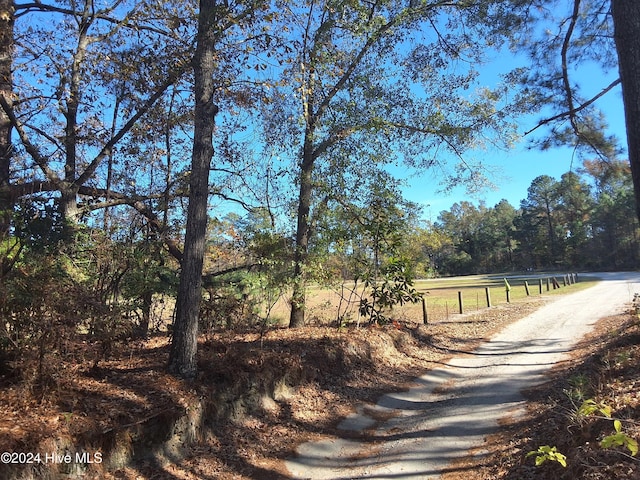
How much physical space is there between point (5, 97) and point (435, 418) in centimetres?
1036

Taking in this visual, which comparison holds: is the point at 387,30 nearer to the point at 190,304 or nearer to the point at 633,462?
the point at 190,304

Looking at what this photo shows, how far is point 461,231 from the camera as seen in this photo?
327 ft

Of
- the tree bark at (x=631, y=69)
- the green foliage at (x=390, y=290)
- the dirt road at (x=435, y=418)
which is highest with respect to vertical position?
the tree bark at (x=631, y=69)

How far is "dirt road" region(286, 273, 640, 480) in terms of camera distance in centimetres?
472

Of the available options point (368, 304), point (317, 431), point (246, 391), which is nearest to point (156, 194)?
point (368, 304)

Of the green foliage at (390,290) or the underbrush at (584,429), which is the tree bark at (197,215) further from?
the green foliage at (390,290)

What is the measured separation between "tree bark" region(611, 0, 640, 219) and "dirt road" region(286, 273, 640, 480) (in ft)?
11.0

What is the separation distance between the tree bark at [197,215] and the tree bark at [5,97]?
3.35 meters

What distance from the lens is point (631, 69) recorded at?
4836mm

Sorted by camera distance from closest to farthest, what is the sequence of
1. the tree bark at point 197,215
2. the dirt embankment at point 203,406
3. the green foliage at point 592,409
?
the green foliage at point 592,409 → the dirt embankment at point 203,406 → the tree bark at point 197,215

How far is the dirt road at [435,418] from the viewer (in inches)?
186

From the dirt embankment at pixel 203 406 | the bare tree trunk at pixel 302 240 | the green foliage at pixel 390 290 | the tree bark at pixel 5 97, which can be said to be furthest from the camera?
the green foliage at pixel 390 290

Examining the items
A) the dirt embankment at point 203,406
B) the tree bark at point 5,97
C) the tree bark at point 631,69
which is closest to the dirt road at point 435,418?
the dirt embankment at point 203,406

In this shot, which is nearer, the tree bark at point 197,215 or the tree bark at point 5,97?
the tree bark at point 197,215
